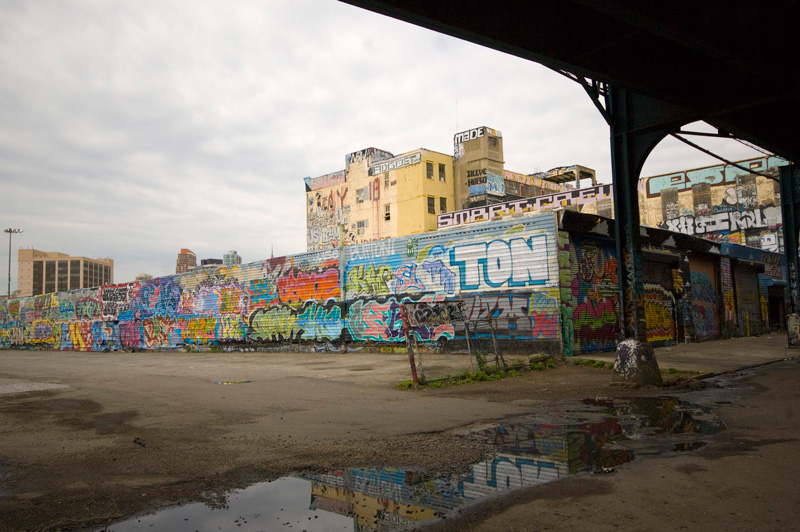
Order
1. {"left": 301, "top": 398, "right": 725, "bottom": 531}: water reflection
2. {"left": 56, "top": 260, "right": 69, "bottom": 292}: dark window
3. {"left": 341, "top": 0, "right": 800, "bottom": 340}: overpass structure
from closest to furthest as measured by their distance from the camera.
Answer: {"left": 301, "top": 398, "right": 725, "bottom": 531}: water reflection < {"left": 341, "top": 0, "right": 800, "bottom": 340}: overpass structure < {"left": 56, "top": 260, "right": 69, "bottom": 292}: dark window

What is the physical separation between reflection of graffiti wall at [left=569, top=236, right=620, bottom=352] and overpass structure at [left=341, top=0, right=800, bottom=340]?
6.24 metres

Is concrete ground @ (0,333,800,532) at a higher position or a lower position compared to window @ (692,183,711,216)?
lower

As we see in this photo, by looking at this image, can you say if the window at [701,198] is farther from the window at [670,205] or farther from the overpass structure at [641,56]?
the overpass structure at [641,56]

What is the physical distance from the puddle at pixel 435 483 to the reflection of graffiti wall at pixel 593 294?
10.6m

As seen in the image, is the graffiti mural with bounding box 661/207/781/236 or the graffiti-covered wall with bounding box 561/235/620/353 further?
the graffiti mural with bounding box 661/207/781/236

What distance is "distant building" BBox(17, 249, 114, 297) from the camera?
102 m

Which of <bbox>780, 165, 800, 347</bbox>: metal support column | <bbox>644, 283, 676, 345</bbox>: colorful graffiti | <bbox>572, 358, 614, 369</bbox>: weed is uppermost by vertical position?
<bbox>780, 165, 800, 347</bbox>: metal support column

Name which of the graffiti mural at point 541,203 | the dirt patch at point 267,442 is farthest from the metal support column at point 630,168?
the graffiti mural at point 541,203

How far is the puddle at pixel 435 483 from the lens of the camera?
4.04 metres

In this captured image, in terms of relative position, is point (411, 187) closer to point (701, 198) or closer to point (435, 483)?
point (701, 198)

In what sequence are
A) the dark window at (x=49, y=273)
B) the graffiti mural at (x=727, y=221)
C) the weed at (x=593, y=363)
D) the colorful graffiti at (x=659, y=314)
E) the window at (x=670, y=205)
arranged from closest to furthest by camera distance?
1. the weed at (x=593, y=363)
2. the colorful graffiti at (x=659, y=314)
3. the graffiti mural at (x=727, y=221)
4. the window at (x=670, y=205)
5. the dark window at (x=49, y=273)

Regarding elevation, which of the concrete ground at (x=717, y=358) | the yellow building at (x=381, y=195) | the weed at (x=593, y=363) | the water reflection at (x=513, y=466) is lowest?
the concrete ground at (x=717, y=358)

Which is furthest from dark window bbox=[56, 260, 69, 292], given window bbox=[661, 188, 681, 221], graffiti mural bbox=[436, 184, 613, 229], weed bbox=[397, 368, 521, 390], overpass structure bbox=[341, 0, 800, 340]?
overpass structure bbox=[341, 0, 800, 340]

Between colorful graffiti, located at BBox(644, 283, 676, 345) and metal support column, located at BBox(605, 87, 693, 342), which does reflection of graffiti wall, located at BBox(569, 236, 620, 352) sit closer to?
colorful graffiti, located at BBox(644, 283, 676, 345)
